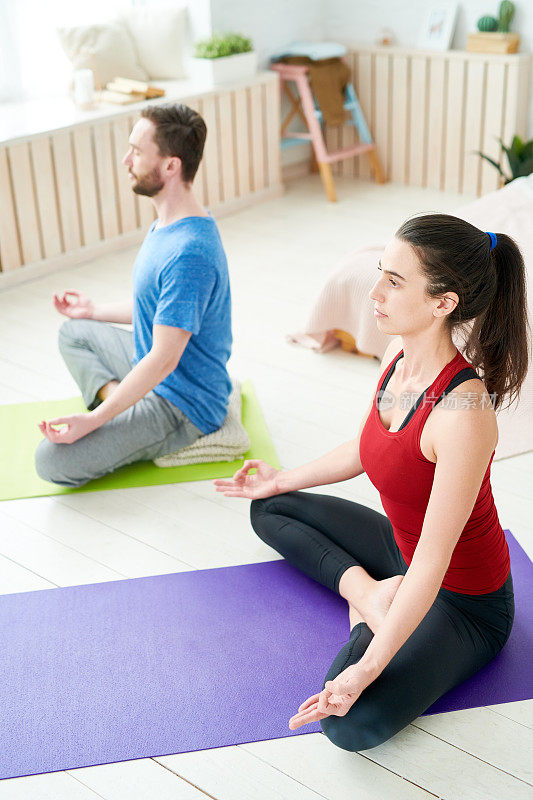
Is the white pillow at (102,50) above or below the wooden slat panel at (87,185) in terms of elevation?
above

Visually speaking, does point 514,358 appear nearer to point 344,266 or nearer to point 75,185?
point 344,266

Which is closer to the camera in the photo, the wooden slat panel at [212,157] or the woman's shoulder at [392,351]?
the woman's shoulder at [392,351]

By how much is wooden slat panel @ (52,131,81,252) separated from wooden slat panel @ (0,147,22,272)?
10.0 inches

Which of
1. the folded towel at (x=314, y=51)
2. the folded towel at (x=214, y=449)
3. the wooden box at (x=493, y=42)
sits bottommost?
the folded towel at (x=214, y=449)

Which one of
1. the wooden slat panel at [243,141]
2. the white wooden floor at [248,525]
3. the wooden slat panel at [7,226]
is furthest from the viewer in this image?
the wooden slat panel at [243,141]

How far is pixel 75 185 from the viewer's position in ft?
13.8

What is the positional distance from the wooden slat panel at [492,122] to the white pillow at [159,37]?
1.60 m

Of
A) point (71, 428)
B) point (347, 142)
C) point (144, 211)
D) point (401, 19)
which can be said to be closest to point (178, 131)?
point (71, 428)

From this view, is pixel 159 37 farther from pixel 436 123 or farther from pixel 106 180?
pixel 436 123

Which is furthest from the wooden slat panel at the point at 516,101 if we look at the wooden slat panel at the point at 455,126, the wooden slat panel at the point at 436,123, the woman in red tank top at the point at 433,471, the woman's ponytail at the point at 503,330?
the woman's ponytail at the point at 503,330

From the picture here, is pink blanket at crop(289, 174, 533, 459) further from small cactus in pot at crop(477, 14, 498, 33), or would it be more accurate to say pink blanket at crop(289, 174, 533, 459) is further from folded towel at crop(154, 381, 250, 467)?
small cactus in pot at crop(477, 14, 498, 33)

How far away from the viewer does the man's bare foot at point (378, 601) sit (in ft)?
5.91

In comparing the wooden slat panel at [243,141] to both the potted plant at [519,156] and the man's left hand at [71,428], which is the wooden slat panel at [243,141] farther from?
the man's left hand at [71,428]

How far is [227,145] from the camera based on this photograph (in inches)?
190
